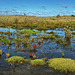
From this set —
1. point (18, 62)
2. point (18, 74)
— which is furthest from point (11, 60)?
point (18, 74)

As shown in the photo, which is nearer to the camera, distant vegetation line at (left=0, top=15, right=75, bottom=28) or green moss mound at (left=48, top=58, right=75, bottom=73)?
green moss mound at (left=48, top=58, right=75, bottom=73)

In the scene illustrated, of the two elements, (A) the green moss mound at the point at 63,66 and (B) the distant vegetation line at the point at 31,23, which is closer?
(A) the green moss mound at the point at 63,66

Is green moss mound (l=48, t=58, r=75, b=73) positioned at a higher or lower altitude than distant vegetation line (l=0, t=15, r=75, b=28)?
lower

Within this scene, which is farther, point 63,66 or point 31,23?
point 31,23

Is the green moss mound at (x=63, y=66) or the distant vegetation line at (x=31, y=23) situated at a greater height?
the distant vegetation line at (x=31, y=23)

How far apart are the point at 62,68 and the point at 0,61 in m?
3.74

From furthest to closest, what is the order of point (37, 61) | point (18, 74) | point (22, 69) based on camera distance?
point (37, 61) → point (22, 69) → point (18, 74)

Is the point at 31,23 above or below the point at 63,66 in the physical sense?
above

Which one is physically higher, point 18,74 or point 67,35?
point 67,35

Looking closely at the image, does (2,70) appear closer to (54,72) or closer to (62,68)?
(54,72)

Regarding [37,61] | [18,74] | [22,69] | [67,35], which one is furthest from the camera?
[67,35]

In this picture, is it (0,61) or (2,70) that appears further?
(0,61)

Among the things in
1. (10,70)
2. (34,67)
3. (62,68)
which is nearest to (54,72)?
(62,68)

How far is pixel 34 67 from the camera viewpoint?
7.32 m
